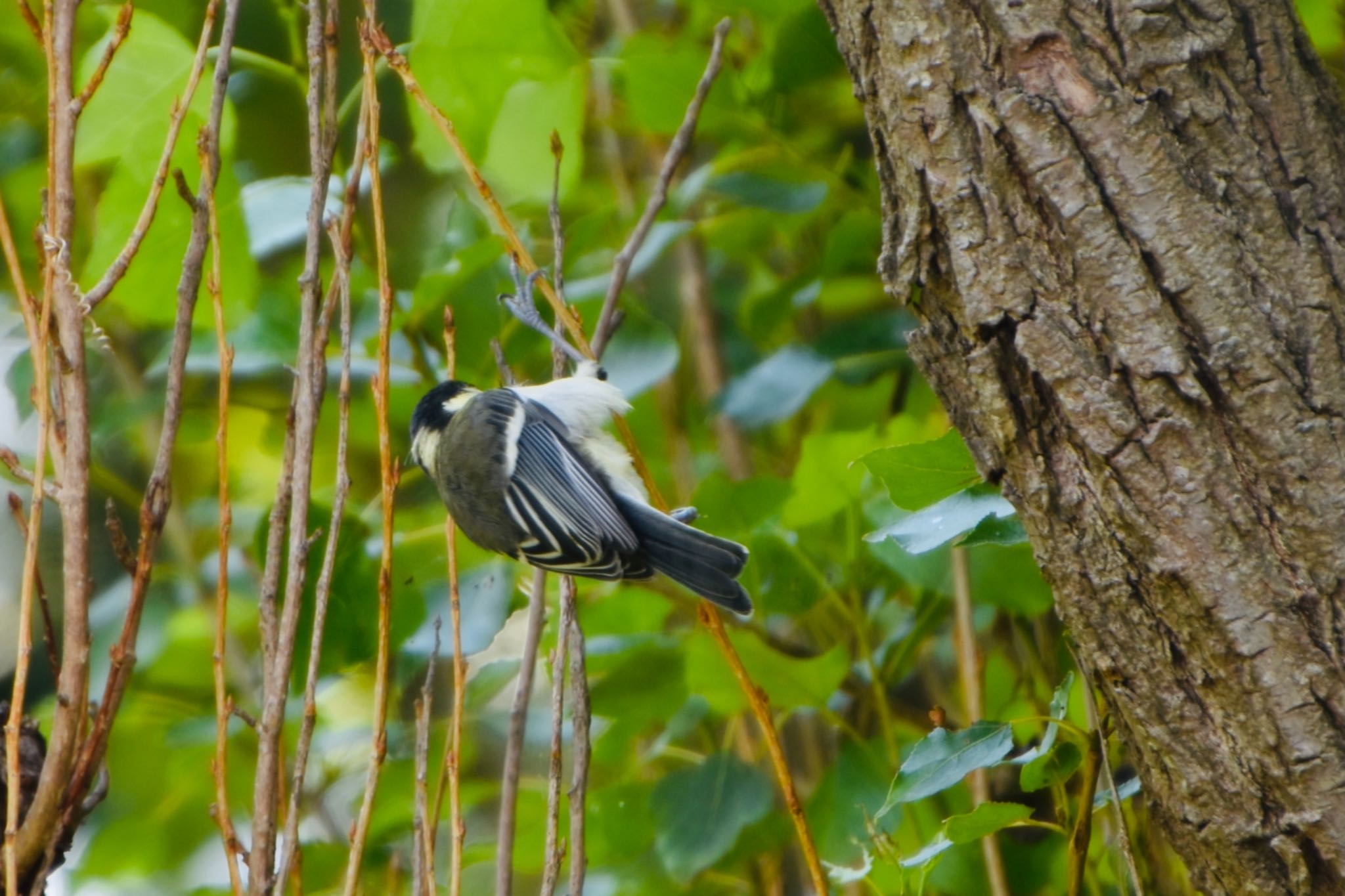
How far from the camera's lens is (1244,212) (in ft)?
3.73

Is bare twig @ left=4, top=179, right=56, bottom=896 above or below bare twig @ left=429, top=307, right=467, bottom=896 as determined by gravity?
above

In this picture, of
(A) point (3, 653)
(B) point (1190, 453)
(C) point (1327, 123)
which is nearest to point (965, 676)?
(B) point (1190, 453)

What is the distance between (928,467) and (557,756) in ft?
1.73

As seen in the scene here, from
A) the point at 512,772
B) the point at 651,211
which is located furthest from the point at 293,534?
the point at 651,211

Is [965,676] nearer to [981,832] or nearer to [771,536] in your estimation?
[771,536]

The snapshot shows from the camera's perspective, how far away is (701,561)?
6.05ft

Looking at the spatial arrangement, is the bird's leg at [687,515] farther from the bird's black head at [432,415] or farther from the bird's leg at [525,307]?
the bird's black head at [432,415]

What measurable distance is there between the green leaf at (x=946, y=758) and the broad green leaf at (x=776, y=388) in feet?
2.76

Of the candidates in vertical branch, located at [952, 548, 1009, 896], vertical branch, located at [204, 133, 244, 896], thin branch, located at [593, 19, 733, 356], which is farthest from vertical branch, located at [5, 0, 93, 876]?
vertical branch, located at [952, 548, 1009, 896]

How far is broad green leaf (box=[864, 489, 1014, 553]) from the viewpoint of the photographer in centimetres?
132

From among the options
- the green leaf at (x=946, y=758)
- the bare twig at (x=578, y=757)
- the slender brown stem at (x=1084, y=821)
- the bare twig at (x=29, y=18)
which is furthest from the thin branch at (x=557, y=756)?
the bare twig at (x=29, y=18)

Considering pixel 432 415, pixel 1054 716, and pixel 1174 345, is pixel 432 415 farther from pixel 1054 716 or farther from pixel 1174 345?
pixel 1174 345

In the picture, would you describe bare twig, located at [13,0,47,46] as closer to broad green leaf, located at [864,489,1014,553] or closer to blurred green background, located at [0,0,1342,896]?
blurred green background, located at [0,0,1342,896]

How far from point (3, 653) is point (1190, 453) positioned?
2686mm
